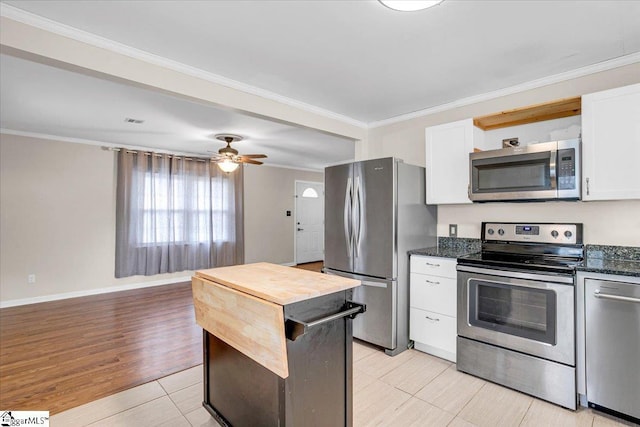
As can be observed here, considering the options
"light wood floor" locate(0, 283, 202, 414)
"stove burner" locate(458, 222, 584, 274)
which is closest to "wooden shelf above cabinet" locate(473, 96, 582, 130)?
"stove burner" locate(458, 222, 584, 274)

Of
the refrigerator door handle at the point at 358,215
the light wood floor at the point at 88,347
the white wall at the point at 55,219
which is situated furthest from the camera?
the white wall at the point at 55,219

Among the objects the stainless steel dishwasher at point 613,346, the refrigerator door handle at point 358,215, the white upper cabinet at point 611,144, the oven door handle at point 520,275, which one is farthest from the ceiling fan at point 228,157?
the stainless steel dishwasher at point 613,346

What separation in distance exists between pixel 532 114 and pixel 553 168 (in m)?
0.66

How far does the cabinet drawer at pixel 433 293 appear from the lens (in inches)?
105

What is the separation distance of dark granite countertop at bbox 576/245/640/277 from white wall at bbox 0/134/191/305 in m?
6.25

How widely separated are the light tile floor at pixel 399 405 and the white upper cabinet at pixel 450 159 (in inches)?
62.7

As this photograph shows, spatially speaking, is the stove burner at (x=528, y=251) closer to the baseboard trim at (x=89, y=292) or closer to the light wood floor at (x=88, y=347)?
the light wood floor at (x=88, y=347)

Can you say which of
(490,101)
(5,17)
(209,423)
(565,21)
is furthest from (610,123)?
(5,17)

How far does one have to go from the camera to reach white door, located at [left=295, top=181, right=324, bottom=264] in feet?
26.1

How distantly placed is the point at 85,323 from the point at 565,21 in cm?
549

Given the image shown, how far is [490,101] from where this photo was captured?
121 inches

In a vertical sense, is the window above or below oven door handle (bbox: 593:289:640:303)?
above

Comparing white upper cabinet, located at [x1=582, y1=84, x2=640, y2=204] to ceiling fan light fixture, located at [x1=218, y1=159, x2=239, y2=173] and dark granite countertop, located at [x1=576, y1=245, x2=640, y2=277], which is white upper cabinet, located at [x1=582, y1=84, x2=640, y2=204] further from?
ceiling fan light fixture, located at [x1=218, y1=159, x2=239, y2=173]

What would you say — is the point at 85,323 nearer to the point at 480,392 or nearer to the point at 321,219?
the point at 480,392
